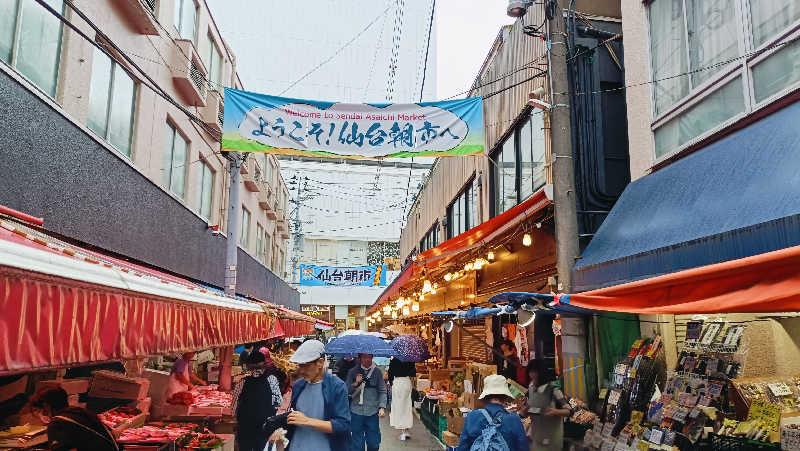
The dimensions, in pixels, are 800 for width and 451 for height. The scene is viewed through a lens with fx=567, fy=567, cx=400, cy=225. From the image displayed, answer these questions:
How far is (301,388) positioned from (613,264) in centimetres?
434

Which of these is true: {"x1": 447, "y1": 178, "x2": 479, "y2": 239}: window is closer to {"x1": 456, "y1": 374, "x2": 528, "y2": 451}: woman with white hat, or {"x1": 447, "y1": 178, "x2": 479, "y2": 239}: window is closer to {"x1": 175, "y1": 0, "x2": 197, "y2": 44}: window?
{"x1": 175, "y1": 0, "x2": 197, "y2": 44}: window

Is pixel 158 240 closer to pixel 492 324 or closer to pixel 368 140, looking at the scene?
pixel 368 140

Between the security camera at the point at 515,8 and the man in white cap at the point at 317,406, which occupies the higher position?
the security camera at the point at 515,8

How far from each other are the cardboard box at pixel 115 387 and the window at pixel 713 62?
331 inches

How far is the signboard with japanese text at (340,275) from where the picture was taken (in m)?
36.6

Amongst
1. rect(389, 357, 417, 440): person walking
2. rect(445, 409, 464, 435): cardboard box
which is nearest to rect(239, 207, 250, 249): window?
rect(389, 357, 417, 440): person walking

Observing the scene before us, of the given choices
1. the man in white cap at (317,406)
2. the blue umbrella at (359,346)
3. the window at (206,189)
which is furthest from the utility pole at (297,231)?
the man in white cap at (317,406)

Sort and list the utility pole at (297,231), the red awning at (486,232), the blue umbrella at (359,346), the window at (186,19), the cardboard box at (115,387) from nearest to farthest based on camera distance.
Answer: the cardboard box at (115,387) → the red awning at (486,232) → the blue umbrella at (359,346) → the window at (186,19) → the utility pole at (297,231)

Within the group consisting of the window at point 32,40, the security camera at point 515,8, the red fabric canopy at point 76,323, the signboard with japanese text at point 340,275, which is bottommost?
the red fabric canopy at point 76,323

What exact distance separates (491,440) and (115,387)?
5921 mm

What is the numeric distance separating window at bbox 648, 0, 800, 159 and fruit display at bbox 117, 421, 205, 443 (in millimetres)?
7741

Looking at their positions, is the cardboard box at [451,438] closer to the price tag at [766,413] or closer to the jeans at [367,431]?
the jeans at [367,431]

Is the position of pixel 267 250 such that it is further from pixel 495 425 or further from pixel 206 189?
pixel 495 425

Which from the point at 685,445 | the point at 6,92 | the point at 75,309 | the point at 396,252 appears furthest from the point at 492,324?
the point at 396,252
